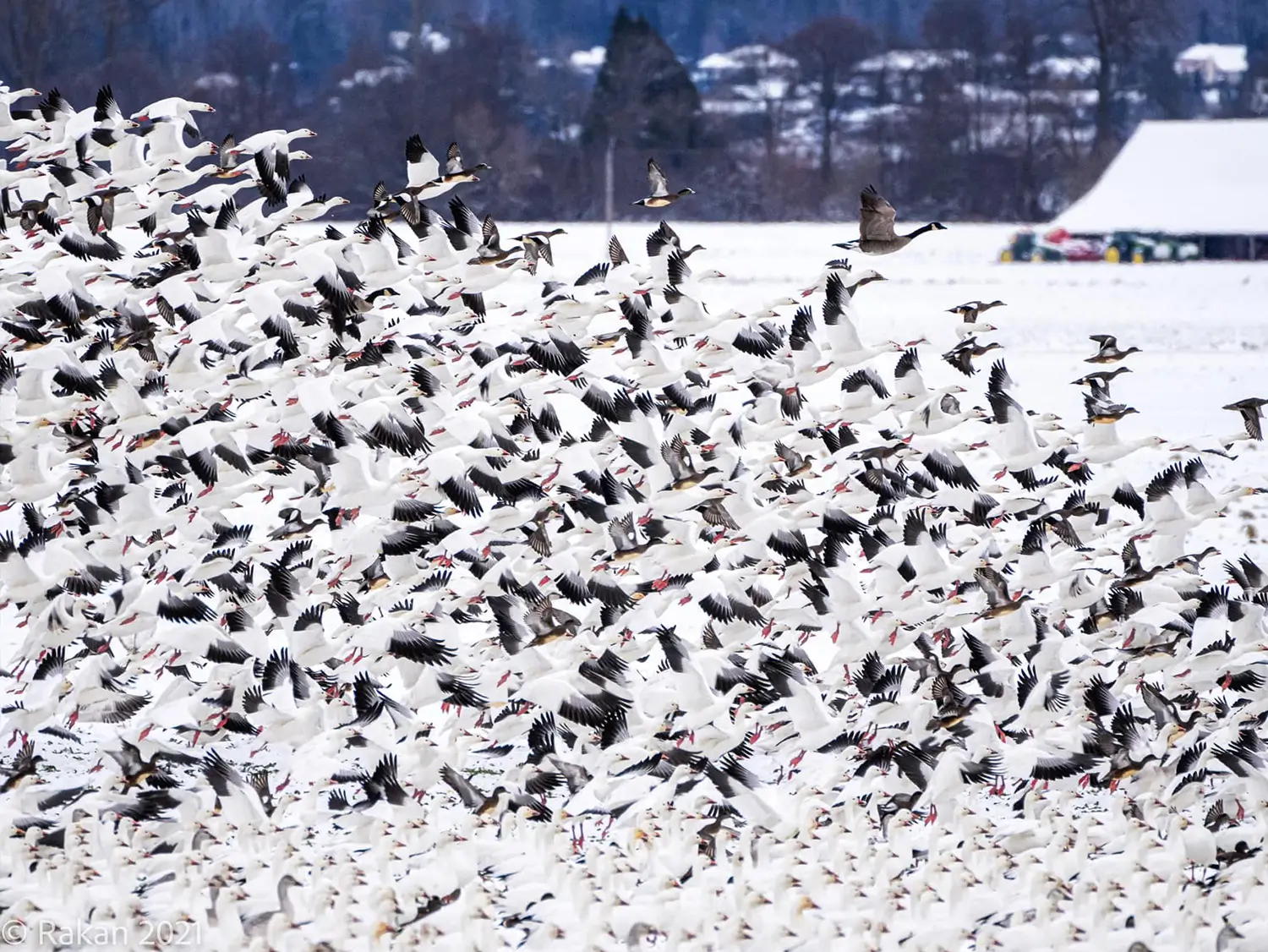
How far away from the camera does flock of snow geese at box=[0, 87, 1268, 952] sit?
21.1ft

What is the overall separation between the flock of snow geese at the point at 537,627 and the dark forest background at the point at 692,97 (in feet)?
127

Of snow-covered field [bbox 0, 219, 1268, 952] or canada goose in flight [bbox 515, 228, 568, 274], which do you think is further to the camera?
canada goose in flight [bbox 515, 228, 568, 274]

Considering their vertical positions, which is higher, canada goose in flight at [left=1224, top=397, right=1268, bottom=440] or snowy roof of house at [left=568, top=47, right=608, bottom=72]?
snowy roof of house at [left=568, top=47, right=608, bottom=72]

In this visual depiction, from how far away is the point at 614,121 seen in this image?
2189 inches

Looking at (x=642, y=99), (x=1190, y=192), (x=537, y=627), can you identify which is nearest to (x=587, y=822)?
(x=537, y=627)

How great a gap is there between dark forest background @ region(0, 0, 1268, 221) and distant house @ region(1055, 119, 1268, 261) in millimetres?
6105

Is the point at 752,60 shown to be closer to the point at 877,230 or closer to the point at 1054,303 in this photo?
the point at 1054,303

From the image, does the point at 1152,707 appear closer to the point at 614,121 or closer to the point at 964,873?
the point at 964,873

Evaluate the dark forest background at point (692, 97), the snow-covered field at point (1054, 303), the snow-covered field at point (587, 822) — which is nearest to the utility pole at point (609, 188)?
the dark forest background at point (692, 97)

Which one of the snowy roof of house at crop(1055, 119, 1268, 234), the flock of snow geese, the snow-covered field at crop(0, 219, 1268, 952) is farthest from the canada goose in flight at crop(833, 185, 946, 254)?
the snowy roof of house at crop(1055, 119, 1268, 234)

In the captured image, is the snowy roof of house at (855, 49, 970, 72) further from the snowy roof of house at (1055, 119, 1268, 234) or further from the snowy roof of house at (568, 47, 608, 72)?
the snowy roof of house at (1055, 119, 1268, 234)

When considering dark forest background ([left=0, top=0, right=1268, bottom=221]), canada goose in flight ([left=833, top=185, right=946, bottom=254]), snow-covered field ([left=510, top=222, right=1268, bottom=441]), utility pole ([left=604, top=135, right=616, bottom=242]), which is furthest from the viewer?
dark forest background ([left=0, top=0, right=1268, bottom=221])

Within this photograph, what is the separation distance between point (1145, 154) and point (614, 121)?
16.4 meters

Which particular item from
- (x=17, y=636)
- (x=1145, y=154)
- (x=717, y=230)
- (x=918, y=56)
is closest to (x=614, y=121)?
(x=717, y=230)
